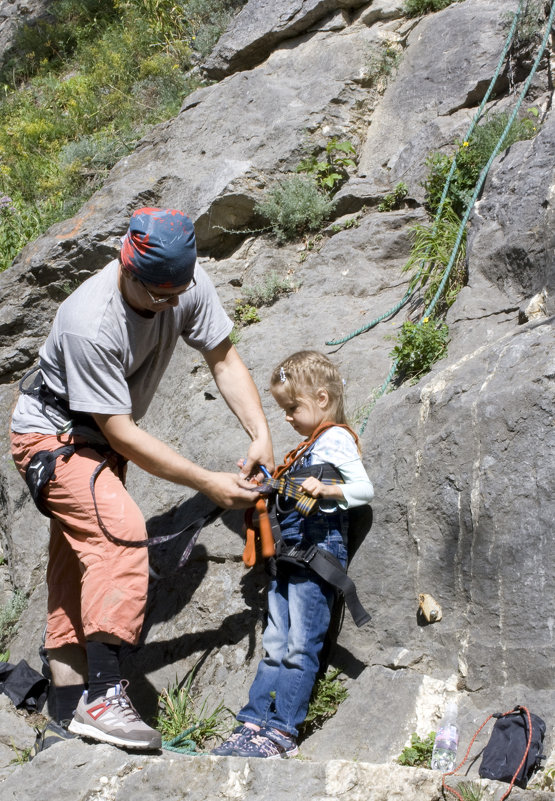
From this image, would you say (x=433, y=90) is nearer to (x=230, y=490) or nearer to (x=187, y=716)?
(x=230, y=490)

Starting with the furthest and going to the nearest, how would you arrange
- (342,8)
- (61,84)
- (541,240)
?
(61,84) → (342,8) → (541,240)

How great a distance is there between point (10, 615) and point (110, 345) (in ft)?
8.46

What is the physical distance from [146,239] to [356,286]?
2.83 meters

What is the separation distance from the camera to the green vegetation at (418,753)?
325 cm

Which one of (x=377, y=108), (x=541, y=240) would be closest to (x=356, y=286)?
(x=541, y=240)

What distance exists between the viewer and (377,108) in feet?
25.0

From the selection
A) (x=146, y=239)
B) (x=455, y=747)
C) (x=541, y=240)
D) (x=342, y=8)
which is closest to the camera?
(x=455, y=747)

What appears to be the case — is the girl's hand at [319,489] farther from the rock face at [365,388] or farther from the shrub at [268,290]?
the shrub at [268,290]

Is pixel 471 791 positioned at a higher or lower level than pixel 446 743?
higher

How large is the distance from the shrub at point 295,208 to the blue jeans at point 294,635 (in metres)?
3.52

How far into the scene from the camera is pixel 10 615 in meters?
5.39

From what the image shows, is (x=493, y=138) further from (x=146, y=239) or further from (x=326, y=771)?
(x=326, y=771)

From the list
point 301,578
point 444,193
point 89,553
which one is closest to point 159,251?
point 89,553

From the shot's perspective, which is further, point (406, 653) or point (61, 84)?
point (61, 84)
